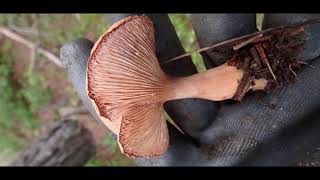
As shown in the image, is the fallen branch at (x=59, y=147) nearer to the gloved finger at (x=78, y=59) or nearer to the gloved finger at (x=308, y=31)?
the gloved finger at (x=78, y=59)

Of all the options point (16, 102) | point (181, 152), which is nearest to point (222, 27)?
point (181, 152)

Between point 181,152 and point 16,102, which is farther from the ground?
point 181,152

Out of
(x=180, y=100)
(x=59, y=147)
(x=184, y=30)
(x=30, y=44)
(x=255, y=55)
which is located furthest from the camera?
(x=30, y=44)

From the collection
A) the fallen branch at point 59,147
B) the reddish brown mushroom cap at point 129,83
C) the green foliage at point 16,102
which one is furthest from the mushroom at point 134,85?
the green foliage at point 16,102

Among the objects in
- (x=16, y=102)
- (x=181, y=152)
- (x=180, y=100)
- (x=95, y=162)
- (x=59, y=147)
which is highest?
(x=180, y=100)

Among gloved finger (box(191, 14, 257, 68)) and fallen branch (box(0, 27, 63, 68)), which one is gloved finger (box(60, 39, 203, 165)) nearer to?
gloved finger (box(191, 14, 257, 68))

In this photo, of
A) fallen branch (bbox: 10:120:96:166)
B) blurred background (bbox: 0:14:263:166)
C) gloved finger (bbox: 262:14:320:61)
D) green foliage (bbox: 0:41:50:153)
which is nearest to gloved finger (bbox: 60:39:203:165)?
gloved finger (bbox: 262:14:320:61)

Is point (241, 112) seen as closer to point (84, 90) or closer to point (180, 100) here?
point (180, 100)
